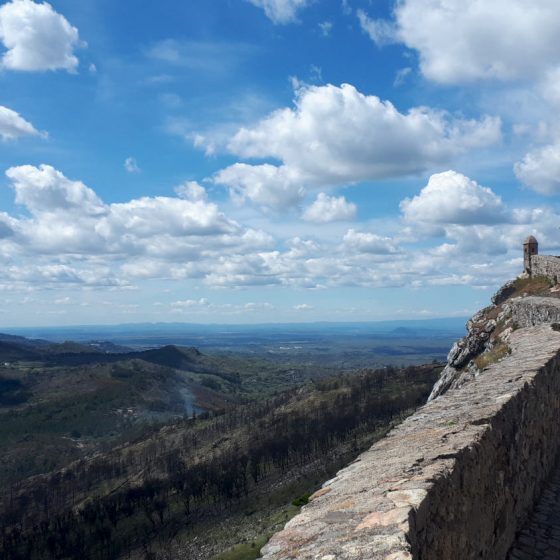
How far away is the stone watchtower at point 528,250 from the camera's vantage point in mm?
57281

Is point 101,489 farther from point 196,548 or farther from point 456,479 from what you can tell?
point 456,479

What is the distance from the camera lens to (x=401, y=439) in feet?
30.1

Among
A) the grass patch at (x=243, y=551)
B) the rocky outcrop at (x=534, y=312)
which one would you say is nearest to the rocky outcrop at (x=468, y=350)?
the rocky outcrop at (x=534, y=312)

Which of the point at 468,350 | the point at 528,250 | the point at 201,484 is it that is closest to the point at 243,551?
the point at 468,350

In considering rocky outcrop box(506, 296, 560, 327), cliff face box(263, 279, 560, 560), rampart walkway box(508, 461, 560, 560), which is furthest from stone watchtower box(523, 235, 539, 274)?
rampart walkway box(508, 461, 560, 560)

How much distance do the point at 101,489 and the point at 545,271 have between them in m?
156

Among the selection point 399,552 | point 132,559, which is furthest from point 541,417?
point 132,559

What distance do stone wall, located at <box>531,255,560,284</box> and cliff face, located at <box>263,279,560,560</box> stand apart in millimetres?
39111

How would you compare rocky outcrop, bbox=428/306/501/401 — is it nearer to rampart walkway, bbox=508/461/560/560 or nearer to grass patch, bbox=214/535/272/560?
rampart walkway, bbox=508/461/560/560

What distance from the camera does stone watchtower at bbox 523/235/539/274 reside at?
2255 inches

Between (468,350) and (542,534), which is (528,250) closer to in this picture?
(468,350)

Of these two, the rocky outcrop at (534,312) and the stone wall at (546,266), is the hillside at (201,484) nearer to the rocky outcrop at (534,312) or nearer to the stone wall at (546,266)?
the stone wall at (546,266)

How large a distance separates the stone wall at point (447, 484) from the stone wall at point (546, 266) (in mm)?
40276

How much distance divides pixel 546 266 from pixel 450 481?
50729 millimetres
